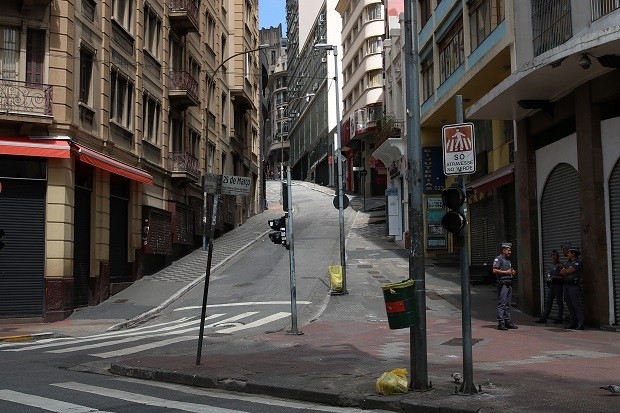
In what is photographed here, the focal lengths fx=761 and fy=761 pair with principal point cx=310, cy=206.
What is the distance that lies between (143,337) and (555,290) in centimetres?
955

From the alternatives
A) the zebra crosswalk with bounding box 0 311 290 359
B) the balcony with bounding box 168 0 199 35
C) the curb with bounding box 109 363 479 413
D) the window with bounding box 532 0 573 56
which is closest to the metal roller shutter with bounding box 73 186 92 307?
the zebra crosswalk with bounding box 0 311 290 359

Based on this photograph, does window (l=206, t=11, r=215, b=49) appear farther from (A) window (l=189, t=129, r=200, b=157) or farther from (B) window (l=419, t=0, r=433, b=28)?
(B) window (l=419, t=0, r=433, b=28)

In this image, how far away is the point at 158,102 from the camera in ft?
107

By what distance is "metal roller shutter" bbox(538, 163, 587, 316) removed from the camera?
1759 cm

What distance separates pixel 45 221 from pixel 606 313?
1534cm

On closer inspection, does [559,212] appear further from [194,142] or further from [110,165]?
[194,142]

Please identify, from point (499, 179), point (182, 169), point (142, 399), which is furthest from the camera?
point (182, 169)

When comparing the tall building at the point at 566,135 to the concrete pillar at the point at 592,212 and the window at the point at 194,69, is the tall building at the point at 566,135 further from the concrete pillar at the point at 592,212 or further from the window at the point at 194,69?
the window at the point at 194,69

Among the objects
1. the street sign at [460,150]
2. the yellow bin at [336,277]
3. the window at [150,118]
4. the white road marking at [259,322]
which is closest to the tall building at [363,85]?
the window at [150,118]

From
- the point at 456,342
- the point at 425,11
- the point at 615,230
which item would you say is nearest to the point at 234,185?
the point at 456,342

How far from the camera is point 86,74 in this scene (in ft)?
81.1

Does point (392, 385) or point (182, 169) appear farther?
point (182, 169)

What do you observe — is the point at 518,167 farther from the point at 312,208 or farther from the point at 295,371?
the point at 312,208

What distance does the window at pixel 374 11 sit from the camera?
62.3m
